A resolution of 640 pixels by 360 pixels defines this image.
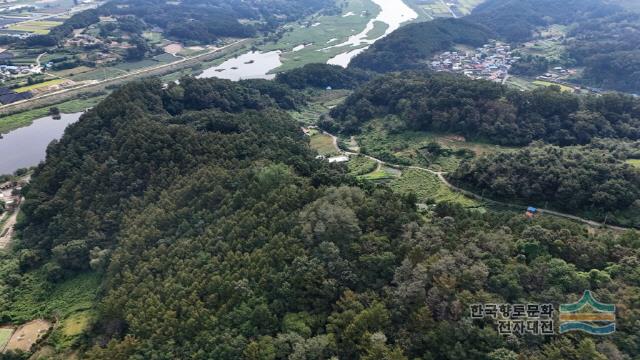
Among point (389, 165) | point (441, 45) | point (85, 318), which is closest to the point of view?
point (85, 318)

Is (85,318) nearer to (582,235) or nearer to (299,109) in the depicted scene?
(582,235)

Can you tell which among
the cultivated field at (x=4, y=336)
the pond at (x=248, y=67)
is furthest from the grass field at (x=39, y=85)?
the cultivated field at (x=4, y=336)

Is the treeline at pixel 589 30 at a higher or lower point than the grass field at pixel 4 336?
higher

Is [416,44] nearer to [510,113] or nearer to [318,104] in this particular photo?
[318,104]

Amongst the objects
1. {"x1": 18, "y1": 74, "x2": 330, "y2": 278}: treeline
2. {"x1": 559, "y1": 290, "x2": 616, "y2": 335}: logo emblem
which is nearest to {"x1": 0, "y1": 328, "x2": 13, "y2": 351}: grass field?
{"x1": 18, "y1": 74, "x2": 330, "y2": 278}: treeline

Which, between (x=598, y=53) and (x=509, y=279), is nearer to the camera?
(x=509, y=279)

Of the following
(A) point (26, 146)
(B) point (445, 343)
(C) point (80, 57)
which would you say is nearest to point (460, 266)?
(B) point (445, 343)

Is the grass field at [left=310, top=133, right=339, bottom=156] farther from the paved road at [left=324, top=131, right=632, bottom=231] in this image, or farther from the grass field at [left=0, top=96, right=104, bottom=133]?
the grass field at [left=0, top=96, right=104, bottom=133]

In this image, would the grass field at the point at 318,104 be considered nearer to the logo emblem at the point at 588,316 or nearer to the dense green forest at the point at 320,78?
the dense green forest at the point at 320,78
